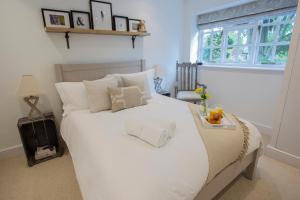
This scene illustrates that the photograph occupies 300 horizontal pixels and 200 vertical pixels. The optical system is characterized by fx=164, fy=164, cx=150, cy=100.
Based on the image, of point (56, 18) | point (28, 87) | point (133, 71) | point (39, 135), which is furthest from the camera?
point (133, 71)

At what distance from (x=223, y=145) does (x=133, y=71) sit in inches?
78.6

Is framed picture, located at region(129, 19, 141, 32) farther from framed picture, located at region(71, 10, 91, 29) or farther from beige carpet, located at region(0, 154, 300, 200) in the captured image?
beige carpet, located at region(0, 154, 300, 200)

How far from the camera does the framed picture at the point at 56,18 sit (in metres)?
2.02

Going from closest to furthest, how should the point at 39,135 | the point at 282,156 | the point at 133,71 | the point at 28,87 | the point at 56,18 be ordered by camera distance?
the point at 28,87 < the point at 282,156 < the point at 56,18 < the point at 39,135 < the point at 133,71

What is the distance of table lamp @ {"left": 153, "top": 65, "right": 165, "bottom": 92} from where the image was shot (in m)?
3.15

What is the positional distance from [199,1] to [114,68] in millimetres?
2105

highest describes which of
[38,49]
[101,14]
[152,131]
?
[101,14]

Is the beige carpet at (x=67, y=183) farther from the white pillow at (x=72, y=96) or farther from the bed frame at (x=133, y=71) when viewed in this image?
the white pillow at (x=72, y=96)

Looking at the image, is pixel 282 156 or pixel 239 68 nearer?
pixel 282 156

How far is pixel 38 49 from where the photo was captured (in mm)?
2086

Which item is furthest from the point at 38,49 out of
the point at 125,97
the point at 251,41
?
the point at 251,41

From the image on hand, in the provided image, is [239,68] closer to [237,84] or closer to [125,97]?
[237,84]

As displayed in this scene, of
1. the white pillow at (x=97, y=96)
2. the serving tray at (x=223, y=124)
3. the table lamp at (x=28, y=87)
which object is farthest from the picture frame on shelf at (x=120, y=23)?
the serving tray at (x=223, y=124)

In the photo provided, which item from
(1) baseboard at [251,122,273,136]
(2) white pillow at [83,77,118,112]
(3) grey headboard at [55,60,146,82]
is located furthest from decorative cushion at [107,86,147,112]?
(1) baseboard at [251,122,273,136]
